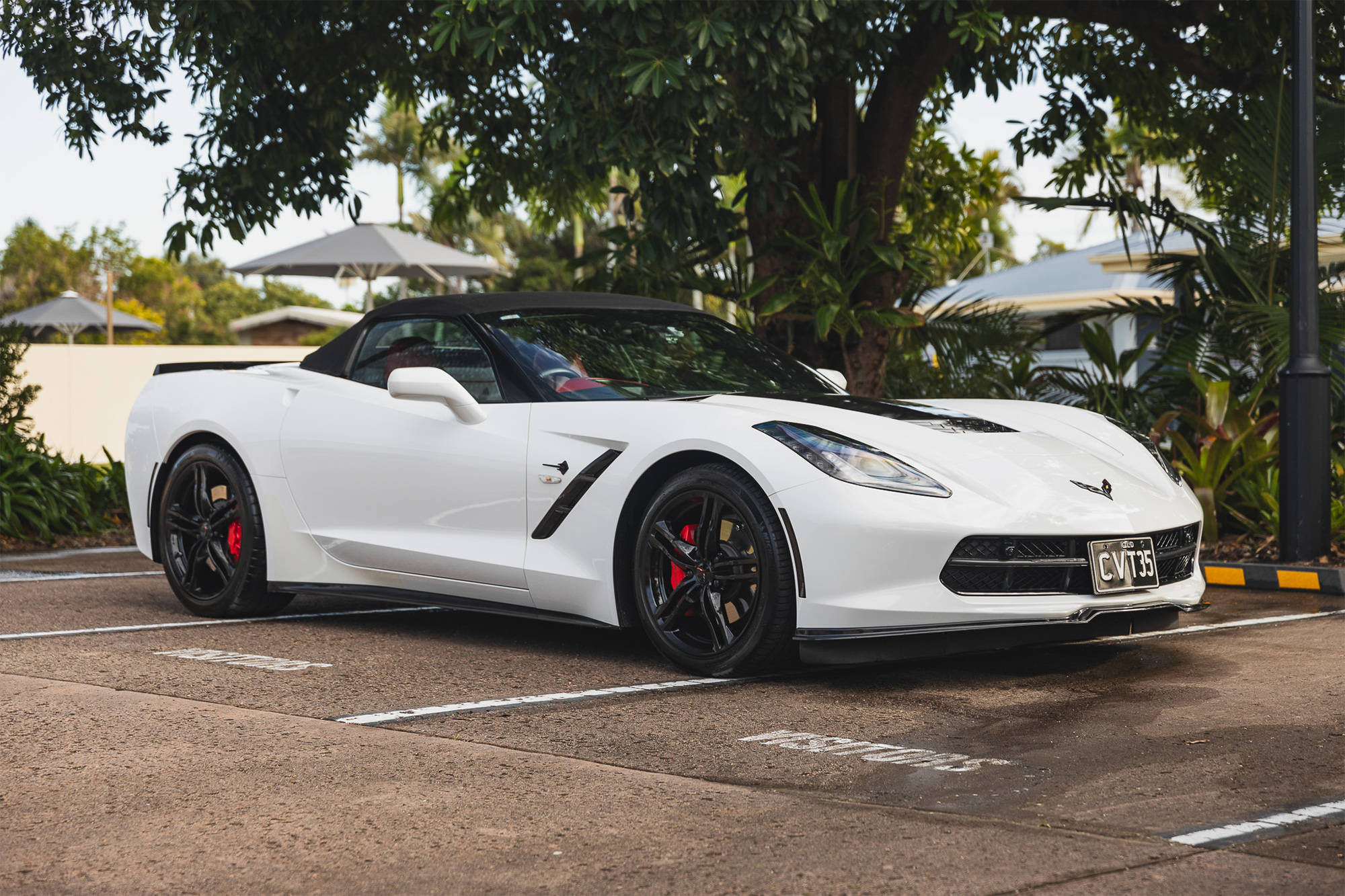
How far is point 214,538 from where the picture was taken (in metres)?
6.69

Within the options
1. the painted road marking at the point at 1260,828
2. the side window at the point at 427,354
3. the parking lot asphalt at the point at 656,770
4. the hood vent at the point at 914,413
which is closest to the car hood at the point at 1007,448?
the hood vent at the point at 914,413

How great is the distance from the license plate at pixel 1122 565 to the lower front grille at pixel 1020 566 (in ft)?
0.08

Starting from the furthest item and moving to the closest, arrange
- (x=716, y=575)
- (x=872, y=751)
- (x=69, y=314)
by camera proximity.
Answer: (x=69, y=314)
(x=716, y=575)
(x=872, y=751)

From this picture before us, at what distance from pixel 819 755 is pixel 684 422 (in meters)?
1.53

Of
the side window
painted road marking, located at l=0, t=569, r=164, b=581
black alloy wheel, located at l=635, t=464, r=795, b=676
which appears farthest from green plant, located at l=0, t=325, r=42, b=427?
black alloy wheel, located at l=635, t=464, r=795, b=676

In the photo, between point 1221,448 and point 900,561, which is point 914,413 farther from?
point 1221,448

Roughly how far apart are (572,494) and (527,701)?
36.1 inches

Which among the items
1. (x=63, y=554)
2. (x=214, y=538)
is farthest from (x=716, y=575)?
(x=63, y=554)

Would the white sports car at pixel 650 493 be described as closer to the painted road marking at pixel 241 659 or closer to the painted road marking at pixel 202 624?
the painted road marking at pixel 202 624

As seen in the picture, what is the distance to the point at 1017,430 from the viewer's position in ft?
17.4

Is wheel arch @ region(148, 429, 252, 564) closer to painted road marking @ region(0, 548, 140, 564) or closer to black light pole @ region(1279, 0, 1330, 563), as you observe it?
painted road marking @ region(0, 548, 140, 564)

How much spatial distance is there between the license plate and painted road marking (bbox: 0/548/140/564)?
23.0 feet

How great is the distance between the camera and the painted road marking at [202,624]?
19.8 feet

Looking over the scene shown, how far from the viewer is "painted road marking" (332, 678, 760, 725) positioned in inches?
174
